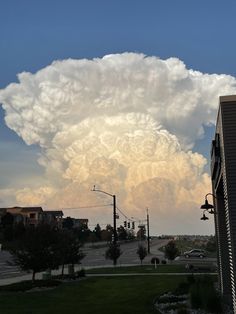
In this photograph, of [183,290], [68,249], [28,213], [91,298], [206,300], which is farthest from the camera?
[28,213]

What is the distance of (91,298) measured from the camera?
71.5 feet

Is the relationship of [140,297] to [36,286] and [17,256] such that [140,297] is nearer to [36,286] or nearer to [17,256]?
[36,286]

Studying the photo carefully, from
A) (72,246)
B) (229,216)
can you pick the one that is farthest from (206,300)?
(72,246)

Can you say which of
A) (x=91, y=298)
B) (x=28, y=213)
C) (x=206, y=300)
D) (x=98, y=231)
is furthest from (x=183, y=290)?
(x=98, y=231)

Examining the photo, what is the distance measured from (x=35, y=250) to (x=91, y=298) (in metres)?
8.34

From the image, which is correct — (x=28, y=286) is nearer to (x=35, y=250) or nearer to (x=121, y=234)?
(x=35, y=250)

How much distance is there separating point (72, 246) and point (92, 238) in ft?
343

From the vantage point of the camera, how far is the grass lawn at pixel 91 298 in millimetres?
18312

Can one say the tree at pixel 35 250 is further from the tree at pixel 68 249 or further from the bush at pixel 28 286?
the tree at pixel 68 249

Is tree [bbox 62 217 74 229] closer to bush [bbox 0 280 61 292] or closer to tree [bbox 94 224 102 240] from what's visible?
tree [bbox 94 224 102 240]

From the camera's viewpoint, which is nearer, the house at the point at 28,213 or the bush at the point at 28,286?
the bush at the point at 28,286

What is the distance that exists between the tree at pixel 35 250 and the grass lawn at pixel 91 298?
2.00 meters

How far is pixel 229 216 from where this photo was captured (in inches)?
523

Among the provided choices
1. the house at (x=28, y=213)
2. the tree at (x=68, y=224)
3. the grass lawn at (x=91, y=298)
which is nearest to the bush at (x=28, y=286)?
the grass lawn at (x=91, y=298)
